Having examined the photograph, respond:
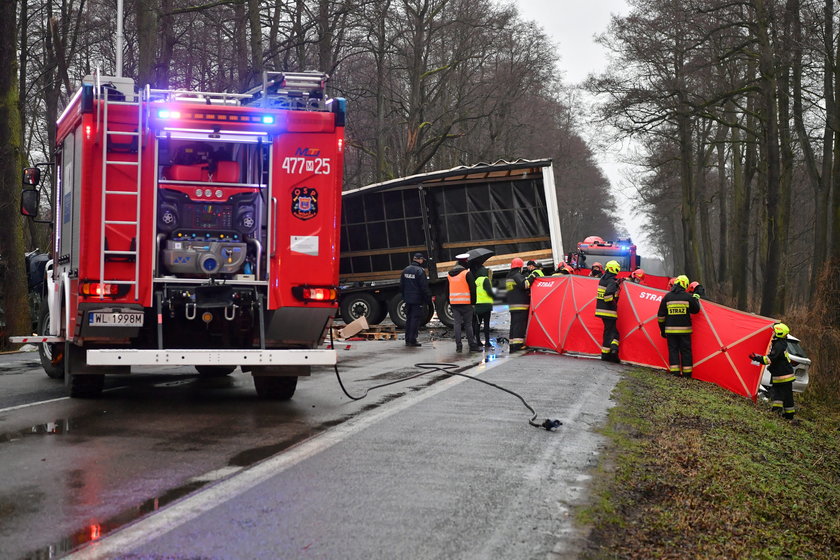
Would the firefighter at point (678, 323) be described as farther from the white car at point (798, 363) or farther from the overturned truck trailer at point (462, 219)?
the overturned truck trailer at point (462, 219)

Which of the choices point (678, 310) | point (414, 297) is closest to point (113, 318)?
point (678, 310)

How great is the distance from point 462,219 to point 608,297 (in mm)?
8120

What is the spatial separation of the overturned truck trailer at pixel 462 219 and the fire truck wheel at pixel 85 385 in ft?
45.4

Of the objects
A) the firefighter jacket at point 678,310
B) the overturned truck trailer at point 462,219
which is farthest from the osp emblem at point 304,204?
the overturned truck trailer at point 462,219

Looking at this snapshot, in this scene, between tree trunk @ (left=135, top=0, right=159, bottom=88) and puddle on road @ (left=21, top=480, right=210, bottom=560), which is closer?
puddle on road @ (left=21, top=480, right=210, bottom=560)

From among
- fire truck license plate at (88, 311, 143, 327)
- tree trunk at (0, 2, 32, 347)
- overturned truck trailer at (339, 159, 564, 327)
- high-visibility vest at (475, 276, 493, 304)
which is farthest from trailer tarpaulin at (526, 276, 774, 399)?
tree trunk at (0, 2, 32, 347)

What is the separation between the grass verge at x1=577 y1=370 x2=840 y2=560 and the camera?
526cm

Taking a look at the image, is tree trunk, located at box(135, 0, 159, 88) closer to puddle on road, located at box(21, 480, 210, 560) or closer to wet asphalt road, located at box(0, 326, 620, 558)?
wet asphalt road, located at box(0, 326, 620, 558)

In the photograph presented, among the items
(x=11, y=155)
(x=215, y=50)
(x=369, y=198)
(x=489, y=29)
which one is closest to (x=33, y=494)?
(x=11, y=155)

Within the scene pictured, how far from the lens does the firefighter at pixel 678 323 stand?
576 inches

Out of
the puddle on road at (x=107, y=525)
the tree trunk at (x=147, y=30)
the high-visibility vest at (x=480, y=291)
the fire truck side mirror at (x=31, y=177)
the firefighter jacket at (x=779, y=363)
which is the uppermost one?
the tree trunk at (x=147, y=30)

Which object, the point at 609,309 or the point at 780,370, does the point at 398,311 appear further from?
the point at 780,370

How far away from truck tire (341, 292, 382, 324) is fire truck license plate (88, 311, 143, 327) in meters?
15.1

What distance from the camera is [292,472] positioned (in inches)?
249
